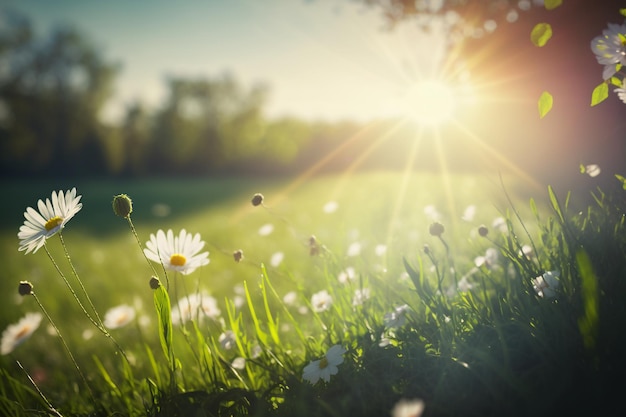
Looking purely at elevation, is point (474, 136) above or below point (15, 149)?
below

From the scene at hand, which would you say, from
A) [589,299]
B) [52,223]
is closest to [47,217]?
[52,223]

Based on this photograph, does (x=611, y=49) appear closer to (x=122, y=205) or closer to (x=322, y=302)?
(x=322, y=302)

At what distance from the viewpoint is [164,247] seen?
114cm

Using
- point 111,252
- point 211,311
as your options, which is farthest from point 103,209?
point 211,311

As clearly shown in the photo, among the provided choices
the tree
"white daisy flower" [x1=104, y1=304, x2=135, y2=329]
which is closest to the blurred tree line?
the tree

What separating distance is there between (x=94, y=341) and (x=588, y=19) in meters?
3.41

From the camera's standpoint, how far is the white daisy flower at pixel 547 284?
109 centimetres

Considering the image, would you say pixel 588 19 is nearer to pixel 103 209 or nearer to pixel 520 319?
pixel 520 319

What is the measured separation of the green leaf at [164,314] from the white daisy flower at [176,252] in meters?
0.07

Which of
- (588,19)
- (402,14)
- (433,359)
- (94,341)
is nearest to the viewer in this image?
(433,359)

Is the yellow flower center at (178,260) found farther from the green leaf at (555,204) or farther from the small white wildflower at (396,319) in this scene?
the green leaf at (555,204)

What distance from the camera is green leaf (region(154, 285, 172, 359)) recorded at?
3.47 feet

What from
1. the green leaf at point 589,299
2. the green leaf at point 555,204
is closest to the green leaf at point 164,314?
the green leaf at point 589,299

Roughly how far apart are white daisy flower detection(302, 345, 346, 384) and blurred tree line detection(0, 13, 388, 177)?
28.6m
